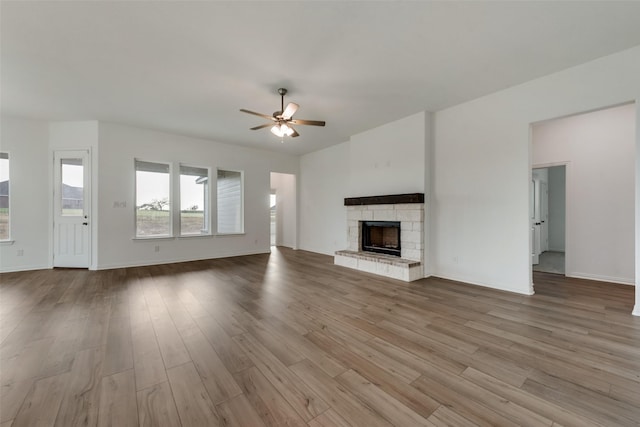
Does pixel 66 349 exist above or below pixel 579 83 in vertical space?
below

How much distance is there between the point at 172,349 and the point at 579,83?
5.49 metres

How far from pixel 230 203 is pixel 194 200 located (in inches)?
37.6

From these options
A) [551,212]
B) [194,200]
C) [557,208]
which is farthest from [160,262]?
[557,208]

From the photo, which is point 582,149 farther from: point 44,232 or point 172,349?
point 44,232

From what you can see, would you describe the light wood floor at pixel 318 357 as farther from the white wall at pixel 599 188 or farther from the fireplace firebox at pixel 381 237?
the fireplace firebox at pixel 381 237

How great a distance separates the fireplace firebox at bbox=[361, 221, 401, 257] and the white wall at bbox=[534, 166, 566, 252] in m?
5.55

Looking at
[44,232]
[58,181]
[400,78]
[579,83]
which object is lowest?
[44,232]

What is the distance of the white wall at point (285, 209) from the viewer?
836 centimetres

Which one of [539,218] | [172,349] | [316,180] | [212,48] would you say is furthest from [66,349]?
[539,218]

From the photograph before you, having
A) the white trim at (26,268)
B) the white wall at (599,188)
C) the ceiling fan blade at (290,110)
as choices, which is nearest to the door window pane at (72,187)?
the white trim at (26,268)

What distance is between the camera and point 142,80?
11.5 ft

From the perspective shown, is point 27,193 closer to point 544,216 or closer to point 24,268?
Result: point 24,268

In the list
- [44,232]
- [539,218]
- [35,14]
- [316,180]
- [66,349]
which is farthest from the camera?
[316,180]

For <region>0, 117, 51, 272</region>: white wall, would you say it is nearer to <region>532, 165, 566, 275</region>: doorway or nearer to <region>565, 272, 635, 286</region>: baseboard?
<region>565, 272, 635, 286</region>: baseboard
